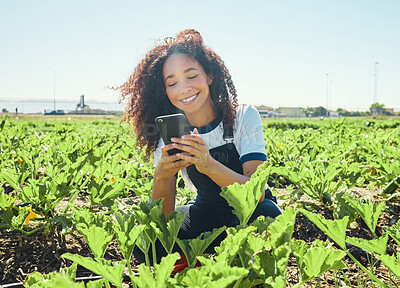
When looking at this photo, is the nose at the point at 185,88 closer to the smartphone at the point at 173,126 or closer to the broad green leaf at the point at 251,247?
the smartphone at the point at 173,126

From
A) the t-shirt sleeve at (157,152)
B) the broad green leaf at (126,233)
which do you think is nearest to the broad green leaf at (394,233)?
the broad green leaf at (126,233)

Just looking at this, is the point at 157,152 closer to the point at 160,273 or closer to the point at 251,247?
the point at 251,247

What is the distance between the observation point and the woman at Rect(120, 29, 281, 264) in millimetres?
2514

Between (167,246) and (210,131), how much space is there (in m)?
1.67

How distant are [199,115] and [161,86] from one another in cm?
40

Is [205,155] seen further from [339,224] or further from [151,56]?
[151,56]

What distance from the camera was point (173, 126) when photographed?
188cm

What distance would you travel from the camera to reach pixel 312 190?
10.4 ft

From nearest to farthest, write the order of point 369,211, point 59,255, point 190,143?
point 369,211, point 190,143, point 59,255

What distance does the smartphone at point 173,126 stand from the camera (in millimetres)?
1852

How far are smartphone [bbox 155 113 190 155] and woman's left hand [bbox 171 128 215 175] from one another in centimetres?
6

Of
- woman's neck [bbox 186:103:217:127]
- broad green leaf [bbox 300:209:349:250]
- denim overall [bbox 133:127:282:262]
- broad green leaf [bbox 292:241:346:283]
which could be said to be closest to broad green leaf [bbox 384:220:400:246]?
broad green leaf [bbox 300:209:349:250]

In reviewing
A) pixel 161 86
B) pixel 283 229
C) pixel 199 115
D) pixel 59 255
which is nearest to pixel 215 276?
pixel 283 229

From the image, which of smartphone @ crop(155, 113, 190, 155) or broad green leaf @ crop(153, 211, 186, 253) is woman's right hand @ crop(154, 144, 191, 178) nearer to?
smartphone @ crop(155, 113, 190, 155)
